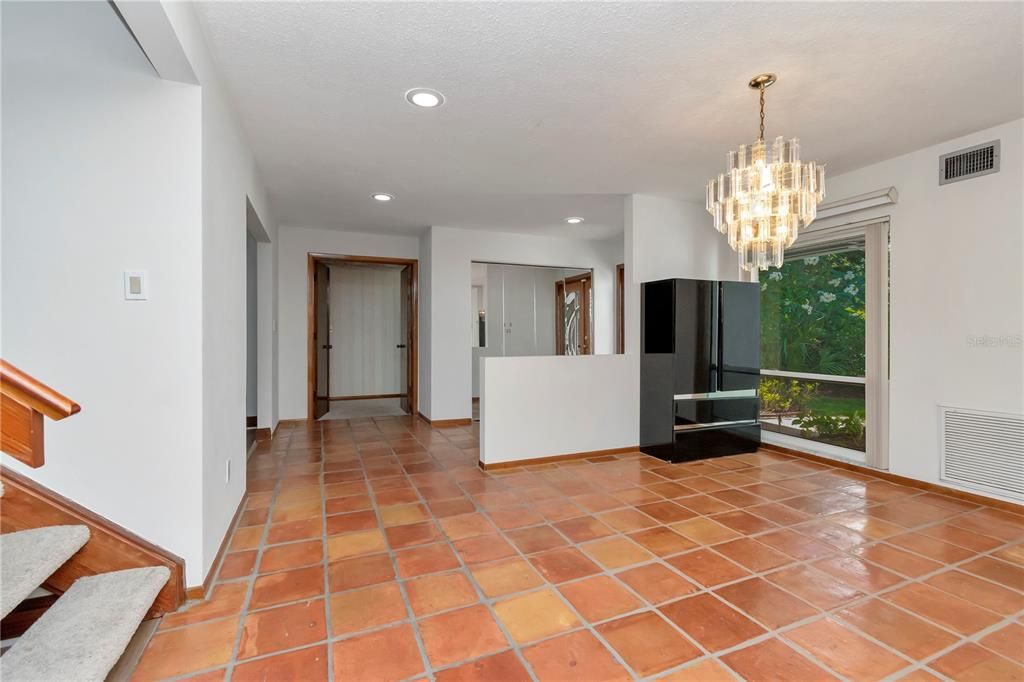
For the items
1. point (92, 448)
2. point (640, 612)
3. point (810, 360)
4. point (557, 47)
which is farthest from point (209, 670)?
point (810, 360)

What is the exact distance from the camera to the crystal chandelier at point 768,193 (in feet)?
7.89

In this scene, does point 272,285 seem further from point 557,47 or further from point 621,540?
point 621,540

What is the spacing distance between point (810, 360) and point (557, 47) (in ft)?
12.1

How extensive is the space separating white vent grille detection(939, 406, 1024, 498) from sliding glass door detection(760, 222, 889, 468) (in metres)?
0.41

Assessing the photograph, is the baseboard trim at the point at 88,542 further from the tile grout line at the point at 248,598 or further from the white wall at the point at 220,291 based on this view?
the tile grout line at the point at 248,598

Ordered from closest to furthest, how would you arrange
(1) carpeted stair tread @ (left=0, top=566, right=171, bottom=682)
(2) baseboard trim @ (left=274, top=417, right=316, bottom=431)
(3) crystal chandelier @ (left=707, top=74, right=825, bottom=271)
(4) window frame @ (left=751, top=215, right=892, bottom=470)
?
(1) carpeted stair tread @ (left=0, top=566, right=171, bottom=682) < (3) crystal chandelier @ (left=707, top=74, right=825, bottom=271) < (4) window frame @ (left=751, top=215, right=892, bottom=470) < (2) baseboard trim @ (left=274, top=417, right=316, bottom=431)

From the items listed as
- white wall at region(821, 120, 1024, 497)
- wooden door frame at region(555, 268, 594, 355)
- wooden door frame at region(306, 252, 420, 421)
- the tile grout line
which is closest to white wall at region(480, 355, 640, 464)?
the tile grout line

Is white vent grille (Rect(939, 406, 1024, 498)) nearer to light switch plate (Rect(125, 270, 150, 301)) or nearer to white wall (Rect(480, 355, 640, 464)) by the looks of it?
white wall (Rect(480, 355, 640, 464))

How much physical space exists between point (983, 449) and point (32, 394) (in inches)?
180

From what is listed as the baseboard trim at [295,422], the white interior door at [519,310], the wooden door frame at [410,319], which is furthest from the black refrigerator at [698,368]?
the baseboard trim at [295,422]

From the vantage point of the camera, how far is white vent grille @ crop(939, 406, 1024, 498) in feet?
9.39

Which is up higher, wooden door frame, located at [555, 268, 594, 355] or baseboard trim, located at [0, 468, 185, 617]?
wooden door frame, located at [555, 268, 594, 355]

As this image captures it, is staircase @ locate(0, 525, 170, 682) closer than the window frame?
Yes

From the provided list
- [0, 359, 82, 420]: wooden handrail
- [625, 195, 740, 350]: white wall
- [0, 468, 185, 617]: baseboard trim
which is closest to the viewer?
[0, 359, 82, 420]: wooden handrail
